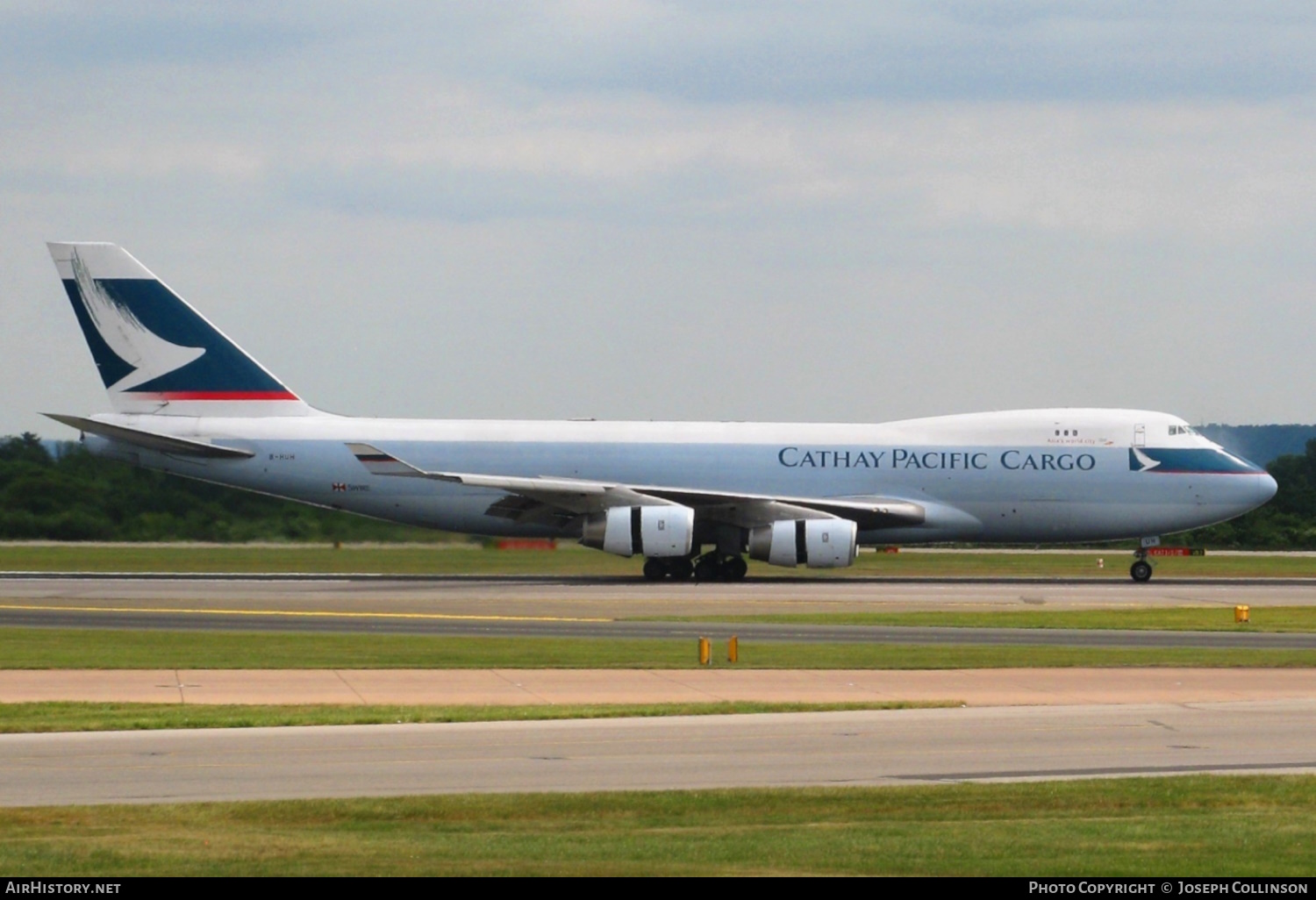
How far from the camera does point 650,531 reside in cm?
4634

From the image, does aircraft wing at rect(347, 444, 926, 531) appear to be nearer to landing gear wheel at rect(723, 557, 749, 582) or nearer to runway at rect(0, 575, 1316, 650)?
landing gear wheel at rect(723, 557, 749, 582)

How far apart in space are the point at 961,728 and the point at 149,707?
960 centimetres

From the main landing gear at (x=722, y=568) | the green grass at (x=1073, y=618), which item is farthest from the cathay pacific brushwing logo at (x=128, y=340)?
the green grass at (x=1073, y=618)

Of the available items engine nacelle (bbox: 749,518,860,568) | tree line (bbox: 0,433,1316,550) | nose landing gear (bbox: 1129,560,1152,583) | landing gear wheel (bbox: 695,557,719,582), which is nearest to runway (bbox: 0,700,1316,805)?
engine nacelle (bbox: 749,518,860,568)

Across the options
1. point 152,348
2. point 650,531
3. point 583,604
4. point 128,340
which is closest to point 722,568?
point 650,531

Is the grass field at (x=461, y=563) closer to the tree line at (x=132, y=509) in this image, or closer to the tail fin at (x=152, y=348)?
the tree line at (x=132, y=509)

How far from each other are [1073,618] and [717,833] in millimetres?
24919

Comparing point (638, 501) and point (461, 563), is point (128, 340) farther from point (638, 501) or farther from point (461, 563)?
point (638, 501)

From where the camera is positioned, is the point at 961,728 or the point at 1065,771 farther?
the point at 961,728

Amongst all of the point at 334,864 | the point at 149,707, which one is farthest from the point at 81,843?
the point at 149,707

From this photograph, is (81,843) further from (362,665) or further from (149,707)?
(362,665)

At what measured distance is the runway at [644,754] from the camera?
47.6 ft

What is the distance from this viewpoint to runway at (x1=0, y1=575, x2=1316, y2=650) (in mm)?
31656

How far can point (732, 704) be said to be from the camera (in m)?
20.7
